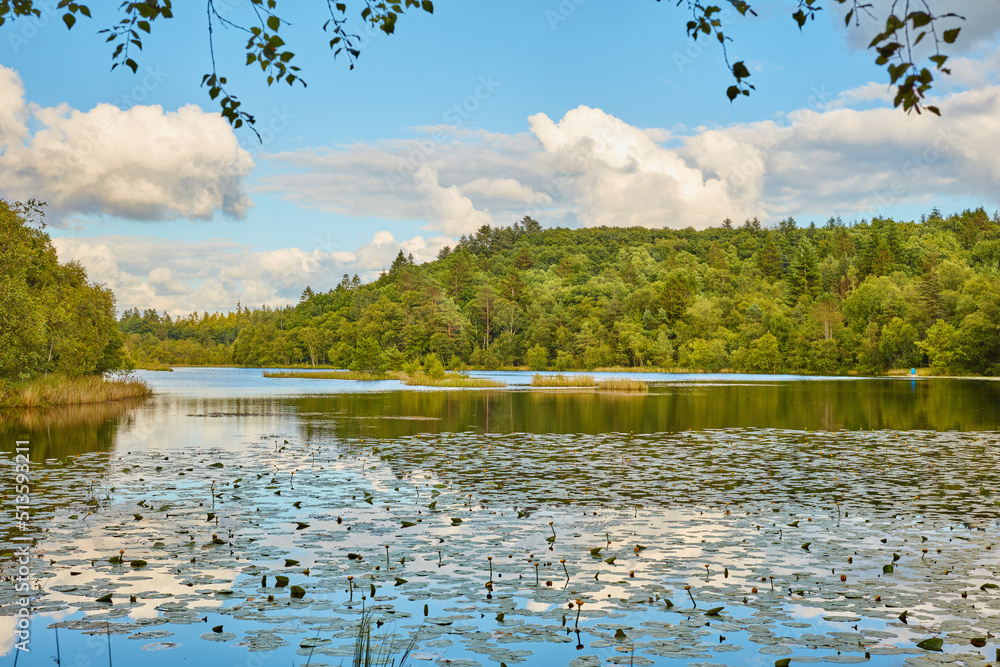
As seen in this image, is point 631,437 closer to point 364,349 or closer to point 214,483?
point 214,483

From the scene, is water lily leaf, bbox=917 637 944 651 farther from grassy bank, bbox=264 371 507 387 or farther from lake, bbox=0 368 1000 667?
grassy bank, bbox=264 371 507 387

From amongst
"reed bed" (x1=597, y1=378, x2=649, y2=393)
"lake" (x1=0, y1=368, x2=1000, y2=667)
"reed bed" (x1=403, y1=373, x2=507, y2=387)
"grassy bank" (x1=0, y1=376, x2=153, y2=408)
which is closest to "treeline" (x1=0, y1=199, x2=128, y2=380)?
"grassy bank" (x1=0, y1=376, x2=153, y2=408)

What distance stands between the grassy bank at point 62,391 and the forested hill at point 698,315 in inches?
2129

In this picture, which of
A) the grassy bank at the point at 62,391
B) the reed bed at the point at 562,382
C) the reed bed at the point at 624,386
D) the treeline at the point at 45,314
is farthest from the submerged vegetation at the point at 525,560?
the reed bed at the point at 562,382

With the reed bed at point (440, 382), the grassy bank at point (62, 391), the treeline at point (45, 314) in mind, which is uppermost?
the treeline at point (45, 314)

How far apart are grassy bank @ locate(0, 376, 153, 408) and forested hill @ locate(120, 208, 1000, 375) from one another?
2129 inches

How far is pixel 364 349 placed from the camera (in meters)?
102

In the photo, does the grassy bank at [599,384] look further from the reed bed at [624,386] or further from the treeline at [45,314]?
the treeline at [45,314]

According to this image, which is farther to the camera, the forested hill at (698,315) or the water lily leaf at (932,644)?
the forested hill at (698,315)

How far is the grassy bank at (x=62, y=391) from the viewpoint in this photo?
37828mm

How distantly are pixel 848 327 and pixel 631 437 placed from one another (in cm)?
11278

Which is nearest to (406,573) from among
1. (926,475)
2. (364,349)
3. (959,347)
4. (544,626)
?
(544,626)

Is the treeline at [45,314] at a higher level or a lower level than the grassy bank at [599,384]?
higher

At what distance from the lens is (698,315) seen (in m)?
147
